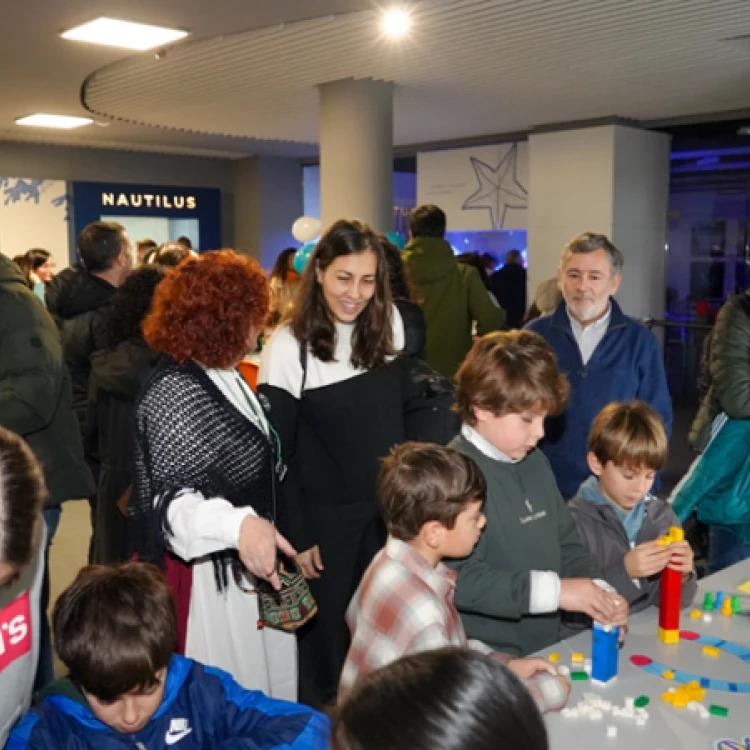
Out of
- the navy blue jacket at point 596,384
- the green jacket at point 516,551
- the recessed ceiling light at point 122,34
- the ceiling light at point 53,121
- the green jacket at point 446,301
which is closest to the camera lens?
the green jacket at point 516,551

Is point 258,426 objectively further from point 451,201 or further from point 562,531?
point 451,201

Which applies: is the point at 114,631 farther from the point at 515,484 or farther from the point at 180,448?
the point at 515,484

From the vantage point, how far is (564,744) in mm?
1588

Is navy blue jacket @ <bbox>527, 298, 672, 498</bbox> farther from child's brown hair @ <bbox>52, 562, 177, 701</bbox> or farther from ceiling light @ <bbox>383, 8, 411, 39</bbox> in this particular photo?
ceiling light @ <bbox>383, 8, 411, 39</bbox>

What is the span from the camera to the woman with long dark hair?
2576 millimetres

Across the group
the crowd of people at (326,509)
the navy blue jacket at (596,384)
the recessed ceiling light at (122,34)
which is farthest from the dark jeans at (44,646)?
the recessed ceiling light at (122,34)

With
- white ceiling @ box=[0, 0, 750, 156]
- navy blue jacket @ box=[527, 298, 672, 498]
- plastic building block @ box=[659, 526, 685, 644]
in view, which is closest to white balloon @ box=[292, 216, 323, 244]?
white ceiling @ box=[0, 0, 750, 156]

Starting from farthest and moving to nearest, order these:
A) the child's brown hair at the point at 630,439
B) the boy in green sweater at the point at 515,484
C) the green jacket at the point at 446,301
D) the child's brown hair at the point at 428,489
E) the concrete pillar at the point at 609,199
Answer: the concrete pillar at the point at 609,199 < the green jacket at the point at 446,301 < the child's brown hair at the point at 630,439 < the boy in green sweater at the point at 515,484 < the child's brown hair at the point at 428,489

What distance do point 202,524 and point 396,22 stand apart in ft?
14.1

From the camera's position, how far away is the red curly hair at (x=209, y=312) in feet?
7.30

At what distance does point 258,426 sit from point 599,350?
133 cm

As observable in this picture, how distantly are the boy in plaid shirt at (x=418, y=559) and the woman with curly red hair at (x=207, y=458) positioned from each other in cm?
32

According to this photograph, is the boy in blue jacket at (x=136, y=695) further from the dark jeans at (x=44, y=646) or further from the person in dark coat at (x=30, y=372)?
the person in dark coat at (x=30, y=372)

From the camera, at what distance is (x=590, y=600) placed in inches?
74.7
